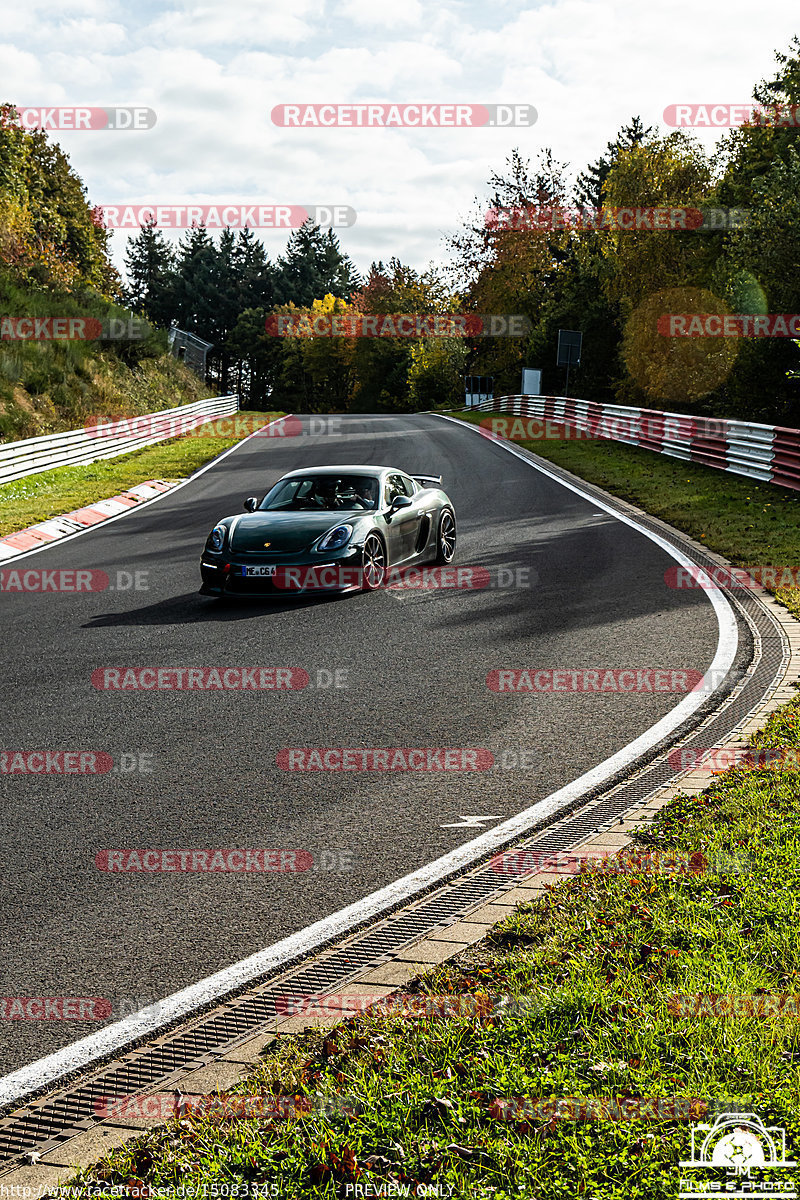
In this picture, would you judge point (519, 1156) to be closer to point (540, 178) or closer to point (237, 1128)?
point (237, 1128)

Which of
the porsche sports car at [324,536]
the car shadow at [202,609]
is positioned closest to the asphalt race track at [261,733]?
the car shadow at [202,609]

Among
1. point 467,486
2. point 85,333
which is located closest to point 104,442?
point 467,486

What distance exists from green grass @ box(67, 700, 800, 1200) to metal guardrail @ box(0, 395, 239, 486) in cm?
1897

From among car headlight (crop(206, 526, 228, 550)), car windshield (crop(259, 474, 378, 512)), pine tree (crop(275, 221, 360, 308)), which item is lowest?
car headlight (crop(206, 526, 228, 550))

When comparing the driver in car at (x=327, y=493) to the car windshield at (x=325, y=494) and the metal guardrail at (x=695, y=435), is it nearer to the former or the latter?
the car windshield at (x=325, y=494)

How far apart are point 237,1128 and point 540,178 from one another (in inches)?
2817

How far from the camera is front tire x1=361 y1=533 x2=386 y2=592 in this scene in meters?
11.4

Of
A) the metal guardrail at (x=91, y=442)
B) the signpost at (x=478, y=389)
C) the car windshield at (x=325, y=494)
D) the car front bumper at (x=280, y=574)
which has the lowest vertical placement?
the car front bumper at (x=280, y=574)

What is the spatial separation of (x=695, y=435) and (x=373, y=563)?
527 inches

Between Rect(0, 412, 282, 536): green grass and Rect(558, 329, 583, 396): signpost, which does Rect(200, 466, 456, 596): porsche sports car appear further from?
Rect(558, 329, 583, 396): signpost

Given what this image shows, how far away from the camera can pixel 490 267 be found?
65.4m

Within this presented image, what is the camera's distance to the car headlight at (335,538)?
11047 millimetres

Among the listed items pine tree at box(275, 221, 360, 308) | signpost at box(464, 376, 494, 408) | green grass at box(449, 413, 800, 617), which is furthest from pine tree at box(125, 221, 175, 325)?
green grass at box(449, 413, 800, 617)

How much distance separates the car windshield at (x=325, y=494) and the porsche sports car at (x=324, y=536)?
11 millimetres
